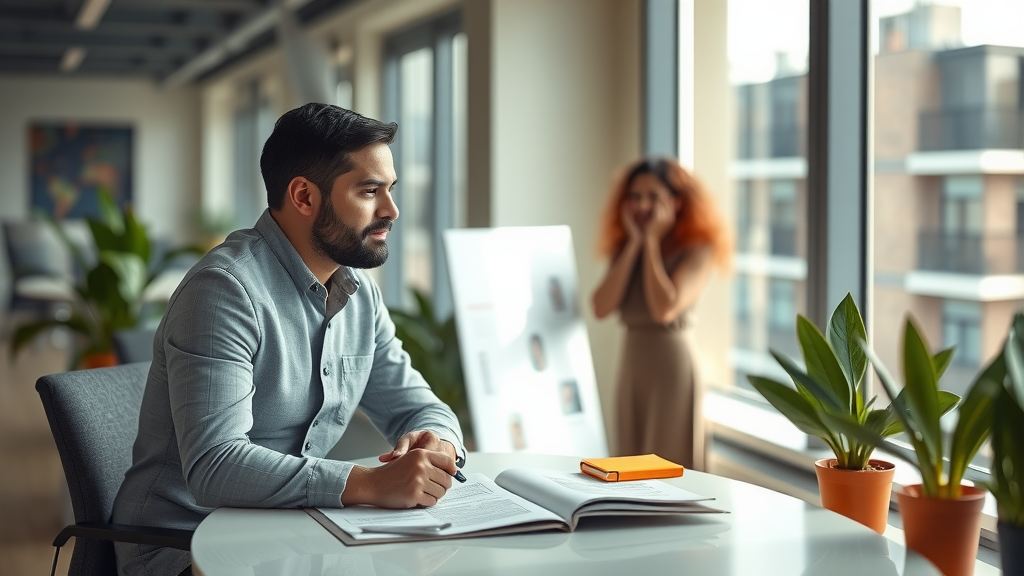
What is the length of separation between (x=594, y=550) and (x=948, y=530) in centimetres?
53

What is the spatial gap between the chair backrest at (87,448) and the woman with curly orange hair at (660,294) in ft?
6.56

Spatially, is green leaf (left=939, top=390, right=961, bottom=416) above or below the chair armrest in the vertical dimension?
above

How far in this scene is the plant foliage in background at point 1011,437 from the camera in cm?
126

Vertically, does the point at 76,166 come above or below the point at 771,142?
above

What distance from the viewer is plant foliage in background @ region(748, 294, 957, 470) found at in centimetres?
156

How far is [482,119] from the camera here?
14.6 ft

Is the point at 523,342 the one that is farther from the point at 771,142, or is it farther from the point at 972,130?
the point at 771,142

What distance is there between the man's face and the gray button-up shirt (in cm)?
7

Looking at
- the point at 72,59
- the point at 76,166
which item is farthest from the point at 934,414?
the point at 76,166

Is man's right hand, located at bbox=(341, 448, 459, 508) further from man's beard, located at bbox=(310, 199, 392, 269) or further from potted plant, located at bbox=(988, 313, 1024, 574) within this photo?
potted plant, located at bbox=(988, 313, 1024, 574)

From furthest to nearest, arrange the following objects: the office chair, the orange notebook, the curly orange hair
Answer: the curly orange hair, the office chair, the orange notebook

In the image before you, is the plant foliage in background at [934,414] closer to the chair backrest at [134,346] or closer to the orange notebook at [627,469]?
the orange notebook at [627,469]

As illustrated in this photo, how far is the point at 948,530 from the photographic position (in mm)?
1426

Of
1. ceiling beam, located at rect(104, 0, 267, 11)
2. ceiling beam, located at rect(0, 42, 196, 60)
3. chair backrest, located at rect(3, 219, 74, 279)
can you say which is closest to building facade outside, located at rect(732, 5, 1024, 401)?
ceiling beam, located at rect(104, 0, 267, 11)
